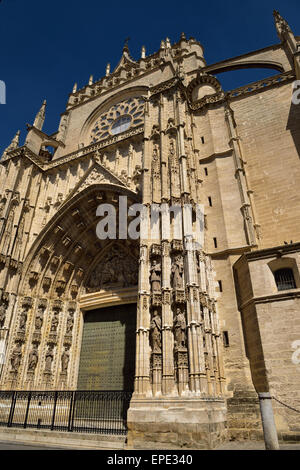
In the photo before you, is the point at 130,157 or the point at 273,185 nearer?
the point at 273,185

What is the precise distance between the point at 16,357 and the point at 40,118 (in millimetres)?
14434

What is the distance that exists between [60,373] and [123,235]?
6.44 meters

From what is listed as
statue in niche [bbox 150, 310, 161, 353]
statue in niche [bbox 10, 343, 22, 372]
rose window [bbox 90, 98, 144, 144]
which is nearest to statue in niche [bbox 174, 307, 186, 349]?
statue in niche [bbox 150, 310, 161, 353]

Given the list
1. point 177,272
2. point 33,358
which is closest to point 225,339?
point 177,272

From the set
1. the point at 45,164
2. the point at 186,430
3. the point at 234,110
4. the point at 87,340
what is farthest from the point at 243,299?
the point at 45,164

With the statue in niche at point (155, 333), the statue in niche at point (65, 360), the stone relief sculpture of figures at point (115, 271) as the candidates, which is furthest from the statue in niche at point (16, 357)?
the statue in niche at point (155, 333)

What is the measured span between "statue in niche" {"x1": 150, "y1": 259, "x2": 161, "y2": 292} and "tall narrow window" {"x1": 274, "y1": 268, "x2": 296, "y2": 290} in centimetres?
358

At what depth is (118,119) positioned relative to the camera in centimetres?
2012

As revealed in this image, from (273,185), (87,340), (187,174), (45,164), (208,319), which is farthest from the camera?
(45,164)

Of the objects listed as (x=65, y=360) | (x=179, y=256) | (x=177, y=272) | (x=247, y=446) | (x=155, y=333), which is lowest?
(x=247, y=446)

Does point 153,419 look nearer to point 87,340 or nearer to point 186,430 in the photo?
point 186,430

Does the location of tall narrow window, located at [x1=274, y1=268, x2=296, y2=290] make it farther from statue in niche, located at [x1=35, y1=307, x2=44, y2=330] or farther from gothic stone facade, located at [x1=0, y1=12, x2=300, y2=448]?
statue in niche, located at [x1=35, y1=307, x2=44, y2=330]

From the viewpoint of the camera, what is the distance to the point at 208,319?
921cm

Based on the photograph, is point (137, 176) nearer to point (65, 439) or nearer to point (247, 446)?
point (65, 439)
